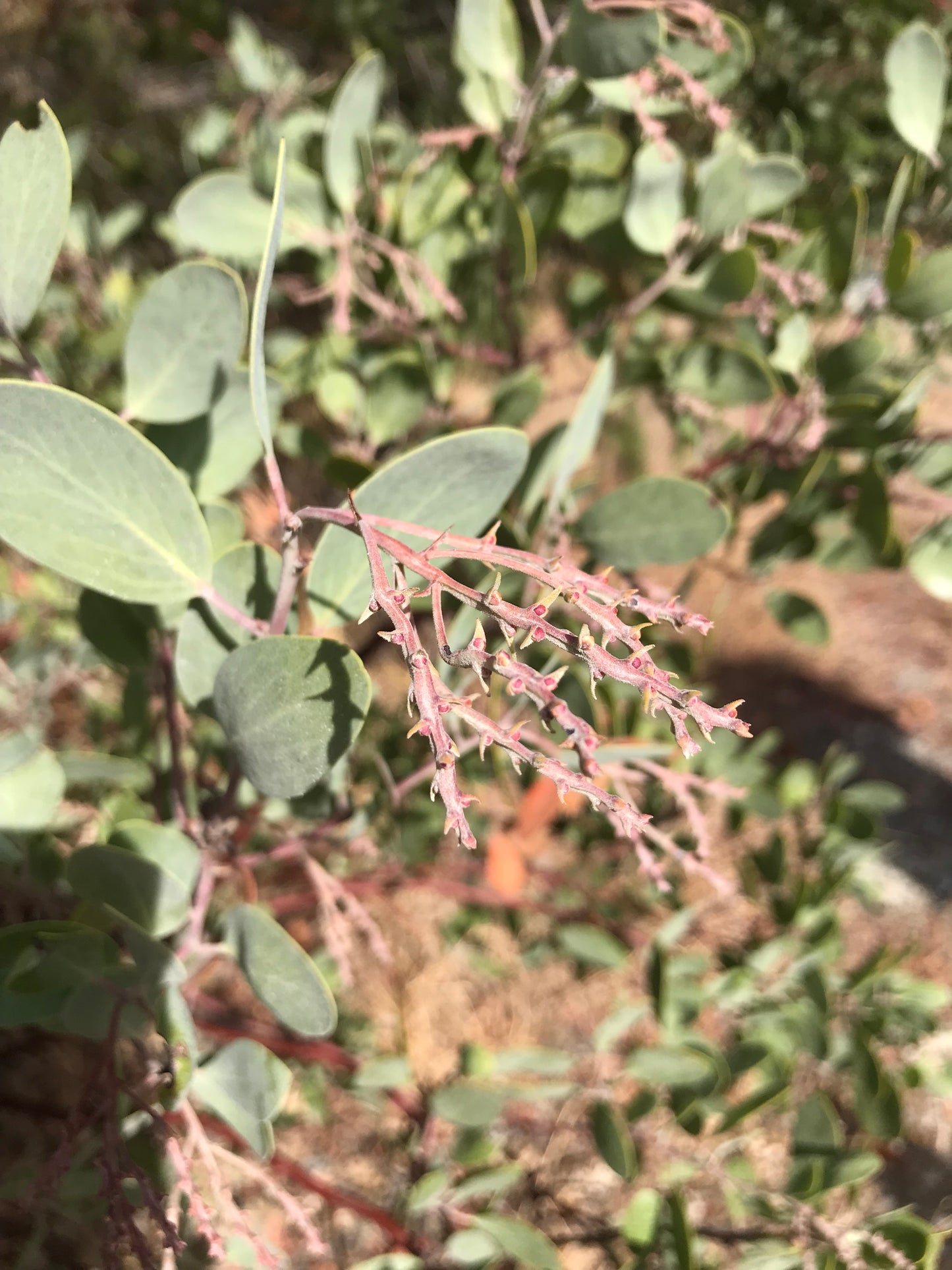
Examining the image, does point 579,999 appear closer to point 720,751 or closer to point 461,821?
point 720,751

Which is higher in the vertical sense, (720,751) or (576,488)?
(576,488)

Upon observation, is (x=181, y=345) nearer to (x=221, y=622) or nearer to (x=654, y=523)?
(x=221, y=622)

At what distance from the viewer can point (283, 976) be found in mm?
434

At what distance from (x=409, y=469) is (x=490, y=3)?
0.47 meters

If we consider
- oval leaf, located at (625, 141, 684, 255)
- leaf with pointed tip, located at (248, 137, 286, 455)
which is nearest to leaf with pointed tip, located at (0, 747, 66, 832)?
leaf with pointed tip, located at (248, 137, 286, 455)

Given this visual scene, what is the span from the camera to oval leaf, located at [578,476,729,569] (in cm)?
54

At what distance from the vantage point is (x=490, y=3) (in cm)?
63

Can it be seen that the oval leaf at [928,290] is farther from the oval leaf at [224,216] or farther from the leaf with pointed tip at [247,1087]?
the leaf with pointed tip at [247,1087]

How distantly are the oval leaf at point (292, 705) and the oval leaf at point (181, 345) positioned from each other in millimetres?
194

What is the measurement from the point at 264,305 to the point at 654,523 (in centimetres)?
32

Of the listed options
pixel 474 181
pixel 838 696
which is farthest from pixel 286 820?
pixel 838 696

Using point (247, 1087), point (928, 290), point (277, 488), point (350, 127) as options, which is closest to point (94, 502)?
point (277, 488)

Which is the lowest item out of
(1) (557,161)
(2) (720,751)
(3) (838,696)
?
(3) (838,696)

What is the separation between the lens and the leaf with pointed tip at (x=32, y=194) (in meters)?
0.37
